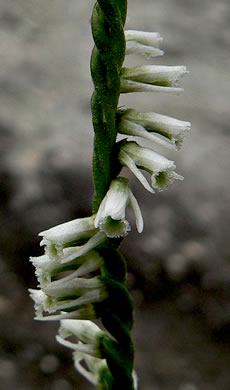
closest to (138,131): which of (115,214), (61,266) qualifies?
(115,214)

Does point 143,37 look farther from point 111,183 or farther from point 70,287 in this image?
point 70,287

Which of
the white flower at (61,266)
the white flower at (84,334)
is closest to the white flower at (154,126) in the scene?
the white flower at (61,266)

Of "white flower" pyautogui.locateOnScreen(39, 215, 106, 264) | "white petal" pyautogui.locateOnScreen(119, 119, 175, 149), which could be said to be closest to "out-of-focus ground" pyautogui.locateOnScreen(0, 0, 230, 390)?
"white flower" pyautogui.locateOnScreen(39, 215, 106, 264)

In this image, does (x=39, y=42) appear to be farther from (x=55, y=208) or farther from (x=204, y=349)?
(x=204, y=349)

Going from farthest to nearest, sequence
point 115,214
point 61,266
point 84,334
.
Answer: point 84,334 < point 61,266 < point 115,214

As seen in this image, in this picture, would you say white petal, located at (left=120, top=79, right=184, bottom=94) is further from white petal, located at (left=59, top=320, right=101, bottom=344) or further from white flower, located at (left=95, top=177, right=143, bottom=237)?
white petal, located at (left=59, top=320, right=101, bottom=344)

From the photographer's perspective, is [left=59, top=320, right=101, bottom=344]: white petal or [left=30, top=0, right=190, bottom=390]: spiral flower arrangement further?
[left=59, top=320, right=101, bottom=344]: white petal
